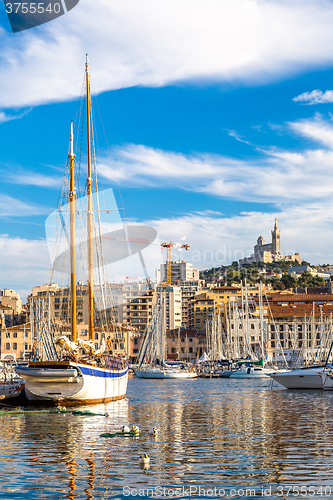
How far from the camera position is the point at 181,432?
912 inches

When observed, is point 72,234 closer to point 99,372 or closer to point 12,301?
point 99,372

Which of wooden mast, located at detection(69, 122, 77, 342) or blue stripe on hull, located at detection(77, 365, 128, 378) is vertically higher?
wooden mast, located at detection(69, 122, 77, 342)

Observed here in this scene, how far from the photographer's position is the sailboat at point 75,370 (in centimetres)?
3186

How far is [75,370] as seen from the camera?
1248 inches

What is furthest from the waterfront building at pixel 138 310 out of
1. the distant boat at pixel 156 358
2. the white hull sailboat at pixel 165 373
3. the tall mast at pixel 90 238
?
the tall mast at pixel 90 238

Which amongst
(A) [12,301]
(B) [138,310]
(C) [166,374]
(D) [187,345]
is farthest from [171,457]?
(B) [138,310]

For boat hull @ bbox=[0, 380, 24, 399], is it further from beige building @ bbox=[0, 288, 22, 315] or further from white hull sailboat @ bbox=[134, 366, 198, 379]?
beige building @ bbox=[0, 288, 22, 315]

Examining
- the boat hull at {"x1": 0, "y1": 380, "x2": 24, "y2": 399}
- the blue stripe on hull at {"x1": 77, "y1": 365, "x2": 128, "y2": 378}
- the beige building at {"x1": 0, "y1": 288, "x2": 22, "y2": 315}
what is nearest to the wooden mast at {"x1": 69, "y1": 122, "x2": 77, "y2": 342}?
the blue stripe on hull at {"x1": 77, "y1": 365, "x2": 128, "y2": 378}

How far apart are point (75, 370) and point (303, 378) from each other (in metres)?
26.4

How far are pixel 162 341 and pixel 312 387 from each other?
149ft

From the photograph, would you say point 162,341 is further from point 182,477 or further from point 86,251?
point 182,477

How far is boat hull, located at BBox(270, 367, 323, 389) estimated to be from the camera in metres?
51.0

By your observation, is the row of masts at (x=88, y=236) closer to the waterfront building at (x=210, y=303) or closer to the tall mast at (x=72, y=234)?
the tall mast at (x=72, y=234)

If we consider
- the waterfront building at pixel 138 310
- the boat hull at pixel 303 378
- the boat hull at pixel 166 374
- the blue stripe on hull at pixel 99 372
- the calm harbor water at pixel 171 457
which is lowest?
the boat hull at pixel 166 374
